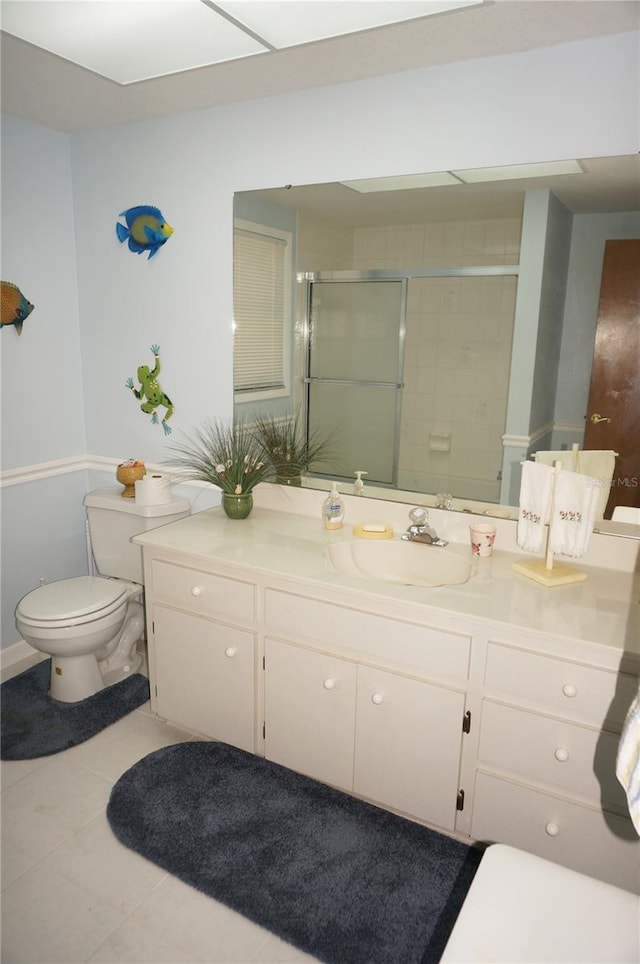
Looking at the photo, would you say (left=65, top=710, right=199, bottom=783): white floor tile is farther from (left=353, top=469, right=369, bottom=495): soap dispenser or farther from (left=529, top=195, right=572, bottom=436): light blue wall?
(left=529, top=195, right=572, bottom=436): light blue wall

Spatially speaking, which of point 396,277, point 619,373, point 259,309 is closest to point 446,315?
point 396,277

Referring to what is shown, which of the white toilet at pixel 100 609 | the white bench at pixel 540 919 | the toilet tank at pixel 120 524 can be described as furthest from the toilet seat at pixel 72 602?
the white bench at pixel 540 919

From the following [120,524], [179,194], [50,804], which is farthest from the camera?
[120,524]

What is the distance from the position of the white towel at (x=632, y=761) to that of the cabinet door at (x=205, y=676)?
1.35 metres

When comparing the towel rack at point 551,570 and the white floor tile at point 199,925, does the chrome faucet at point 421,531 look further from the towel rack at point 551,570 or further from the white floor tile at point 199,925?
the white floor tile at point 199,925

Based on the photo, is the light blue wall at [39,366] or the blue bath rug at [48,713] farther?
the light blue wall at [39,366]

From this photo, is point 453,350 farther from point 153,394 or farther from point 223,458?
point 153,394

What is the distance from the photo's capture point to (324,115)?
227 centimetres

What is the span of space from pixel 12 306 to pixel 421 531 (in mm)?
1929

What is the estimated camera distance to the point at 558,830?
173 centimetres

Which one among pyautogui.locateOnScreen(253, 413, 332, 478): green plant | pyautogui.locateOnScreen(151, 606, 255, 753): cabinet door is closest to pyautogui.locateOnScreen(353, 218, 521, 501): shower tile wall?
pyautogui.locateOnScreen(253, 413, 332, 478): green plant

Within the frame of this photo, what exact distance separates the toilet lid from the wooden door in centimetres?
189

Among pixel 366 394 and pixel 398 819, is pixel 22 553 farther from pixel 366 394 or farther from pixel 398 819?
pixel 398 819

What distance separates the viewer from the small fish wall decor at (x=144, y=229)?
272cm
